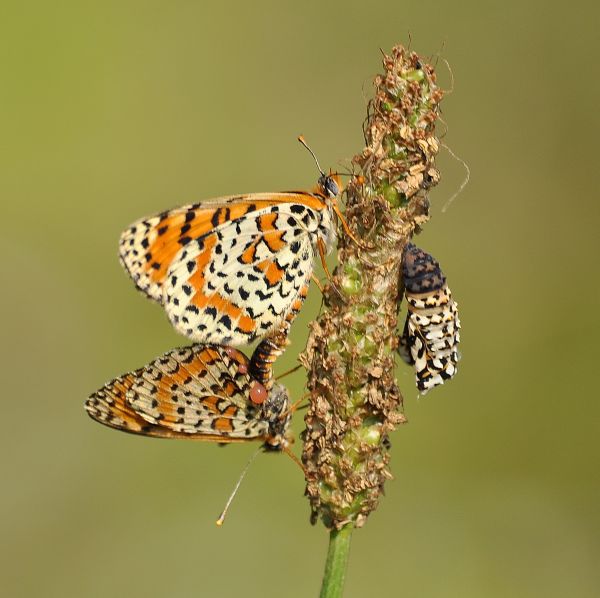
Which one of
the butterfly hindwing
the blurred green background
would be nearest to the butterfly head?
the butterfly hindwing

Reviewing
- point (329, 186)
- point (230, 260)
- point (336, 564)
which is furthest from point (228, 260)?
point (336, 564)

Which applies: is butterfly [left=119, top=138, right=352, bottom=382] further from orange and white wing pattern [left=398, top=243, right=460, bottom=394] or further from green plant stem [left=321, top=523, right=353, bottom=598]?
green plant stem [left=321, top=523, right=353, bottom=598]

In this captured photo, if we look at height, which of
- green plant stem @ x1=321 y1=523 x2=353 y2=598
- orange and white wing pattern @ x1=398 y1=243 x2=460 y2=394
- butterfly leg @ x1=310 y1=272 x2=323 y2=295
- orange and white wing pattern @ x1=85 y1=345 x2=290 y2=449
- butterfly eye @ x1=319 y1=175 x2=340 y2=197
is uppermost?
butterfly eye @ x1=319 y1=175 x2=340 y2=197

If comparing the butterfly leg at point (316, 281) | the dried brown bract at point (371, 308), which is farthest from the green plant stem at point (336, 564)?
the butterfly leg at point (316, 281)

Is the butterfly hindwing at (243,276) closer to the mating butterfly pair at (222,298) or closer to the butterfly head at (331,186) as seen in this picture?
the mating butterfly pair at (222,298)

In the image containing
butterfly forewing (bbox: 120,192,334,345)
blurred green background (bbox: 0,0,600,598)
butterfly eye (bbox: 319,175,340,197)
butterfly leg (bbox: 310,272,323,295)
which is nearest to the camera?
butterfly leg (bbox: 310,272,323,295)

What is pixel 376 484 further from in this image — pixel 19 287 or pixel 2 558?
pixel 19 287

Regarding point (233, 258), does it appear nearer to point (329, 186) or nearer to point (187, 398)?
point (329, 186)

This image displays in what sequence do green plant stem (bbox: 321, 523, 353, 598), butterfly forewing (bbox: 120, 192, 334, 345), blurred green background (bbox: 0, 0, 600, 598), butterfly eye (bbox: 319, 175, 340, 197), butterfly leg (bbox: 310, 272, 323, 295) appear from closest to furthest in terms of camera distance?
1. green plant stem (bbox: 321, 523, 353, 598)
2. butterfly leg (bbox: 310, 272, 323, 295)
3. butterfly eye (bbox: 319, 175, 340, 197)
4. butterfly forewing (bbox: 120, 192, 334, 345)
5. blurred green background (bbox: 0, 0, 600, 598)
